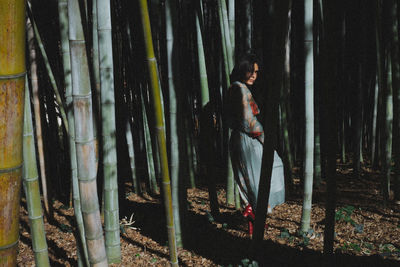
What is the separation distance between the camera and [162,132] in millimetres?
1699

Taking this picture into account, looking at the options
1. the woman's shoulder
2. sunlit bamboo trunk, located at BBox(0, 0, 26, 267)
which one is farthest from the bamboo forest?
the woman's shoulder

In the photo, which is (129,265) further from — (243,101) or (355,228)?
(355,228)

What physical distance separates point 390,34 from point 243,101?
132 centimetres

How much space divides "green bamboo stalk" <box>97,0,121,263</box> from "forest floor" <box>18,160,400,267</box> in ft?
0.91

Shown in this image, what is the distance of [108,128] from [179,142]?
478mm

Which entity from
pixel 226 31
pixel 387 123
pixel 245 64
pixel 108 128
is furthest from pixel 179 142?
pixel 387 123

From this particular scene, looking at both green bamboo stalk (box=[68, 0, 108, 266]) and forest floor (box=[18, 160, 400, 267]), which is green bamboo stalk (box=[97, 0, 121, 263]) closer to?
forest floor (box=[18, 160, 400, 267])

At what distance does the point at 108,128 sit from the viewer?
224 cm

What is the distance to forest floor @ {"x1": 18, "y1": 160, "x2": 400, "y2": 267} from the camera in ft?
8.22

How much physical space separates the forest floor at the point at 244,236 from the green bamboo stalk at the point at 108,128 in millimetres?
279

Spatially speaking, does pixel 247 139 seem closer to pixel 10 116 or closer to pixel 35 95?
pixel 35 95

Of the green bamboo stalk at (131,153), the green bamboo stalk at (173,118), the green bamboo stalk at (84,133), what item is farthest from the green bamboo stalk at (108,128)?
the green bamboo stalk at (131,153)

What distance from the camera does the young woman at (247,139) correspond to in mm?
2553

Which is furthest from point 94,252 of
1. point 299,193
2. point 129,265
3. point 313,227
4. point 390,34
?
point 299,193
